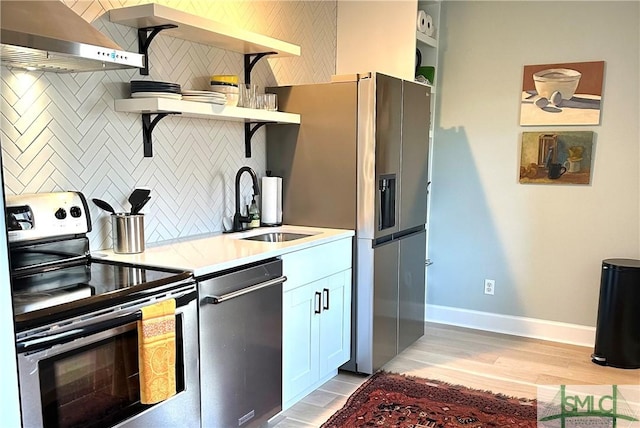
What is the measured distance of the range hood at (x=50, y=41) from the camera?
154 cm

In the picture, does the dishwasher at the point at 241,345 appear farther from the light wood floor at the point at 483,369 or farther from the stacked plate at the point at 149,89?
the stacked plate at the point at 149,89

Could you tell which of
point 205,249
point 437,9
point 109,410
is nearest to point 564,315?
point 437,9

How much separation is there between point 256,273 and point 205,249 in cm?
28

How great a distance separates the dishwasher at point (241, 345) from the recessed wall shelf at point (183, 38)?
2.42ft

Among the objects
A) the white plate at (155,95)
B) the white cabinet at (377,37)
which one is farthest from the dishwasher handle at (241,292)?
the white cabinet at (377,37)

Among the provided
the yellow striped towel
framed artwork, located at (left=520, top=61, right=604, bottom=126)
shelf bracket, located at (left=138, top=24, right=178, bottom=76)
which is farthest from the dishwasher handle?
framed artwork, located at (left=520, top=61, right=604, bottom=126)

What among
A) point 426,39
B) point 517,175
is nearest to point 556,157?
point 517,175

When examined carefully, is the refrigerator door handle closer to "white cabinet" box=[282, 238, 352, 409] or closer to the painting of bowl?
"white cabinet" box=[282, 238, 352, 409]

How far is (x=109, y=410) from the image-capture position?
171cm

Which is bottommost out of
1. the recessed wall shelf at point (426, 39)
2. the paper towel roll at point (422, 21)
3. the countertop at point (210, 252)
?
the countertop at point (210, 252)

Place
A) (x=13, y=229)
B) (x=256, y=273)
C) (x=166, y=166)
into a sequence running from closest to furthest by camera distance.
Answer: (x=13, y=229)
(x=256, y=273)
(x=166, y=166)

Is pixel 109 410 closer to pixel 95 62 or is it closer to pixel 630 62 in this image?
pixel 95 62

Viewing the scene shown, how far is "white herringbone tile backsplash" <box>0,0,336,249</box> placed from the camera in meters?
2.03

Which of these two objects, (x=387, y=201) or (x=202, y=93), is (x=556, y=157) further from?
(x=202, y=93)
